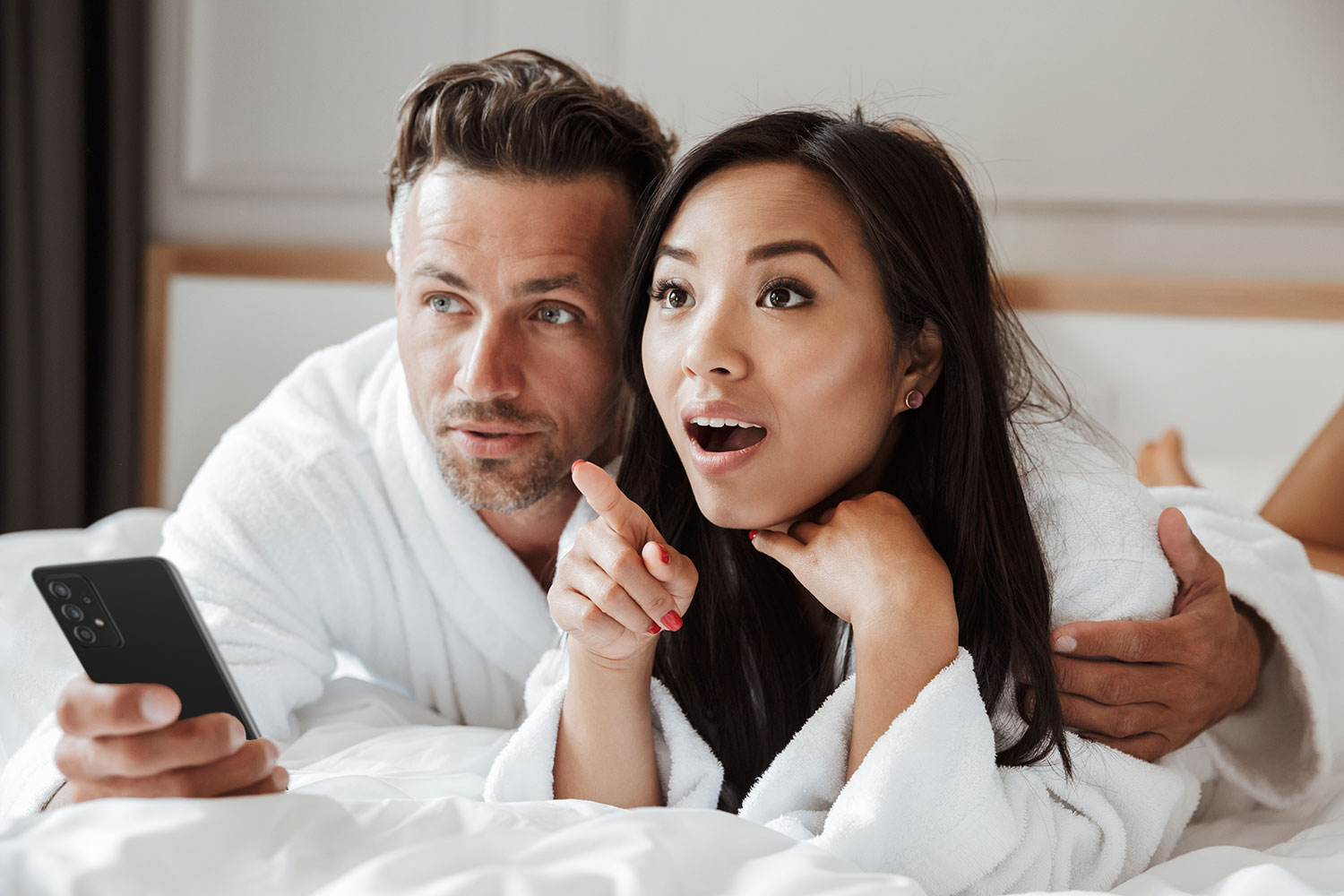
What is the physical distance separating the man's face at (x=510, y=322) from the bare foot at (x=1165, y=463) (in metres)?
1.05

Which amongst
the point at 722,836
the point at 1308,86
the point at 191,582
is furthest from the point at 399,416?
the point at 1308,86

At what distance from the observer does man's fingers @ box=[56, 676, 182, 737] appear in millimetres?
819

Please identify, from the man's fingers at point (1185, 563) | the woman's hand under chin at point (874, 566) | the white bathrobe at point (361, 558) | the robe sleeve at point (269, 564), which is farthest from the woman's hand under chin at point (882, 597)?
the robe sleeve at point (269, 564)

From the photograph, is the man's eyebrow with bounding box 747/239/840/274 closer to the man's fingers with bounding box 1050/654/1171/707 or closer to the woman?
the woman

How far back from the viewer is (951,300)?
1.06 m

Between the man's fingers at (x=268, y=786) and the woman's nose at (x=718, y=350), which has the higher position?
the woman's nose at (x=718, y=350)

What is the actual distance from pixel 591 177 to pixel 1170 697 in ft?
2.92

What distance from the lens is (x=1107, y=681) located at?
102 centimetres

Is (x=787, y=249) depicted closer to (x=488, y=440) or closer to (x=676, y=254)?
(x=676, y=254)

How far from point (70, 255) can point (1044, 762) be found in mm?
2383

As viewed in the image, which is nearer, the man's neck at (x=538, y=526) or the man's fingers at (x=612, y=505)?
the man's fingers at (x=612, y=505)

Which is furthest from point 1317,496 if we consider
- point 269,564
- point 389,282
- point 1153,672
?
point 389,282

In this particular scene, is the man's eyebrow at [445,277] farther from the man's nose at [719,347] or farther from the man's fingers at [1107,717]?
the man's fingers at [1107,717]

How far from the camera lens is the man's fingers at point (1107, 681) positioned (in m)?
1.02
